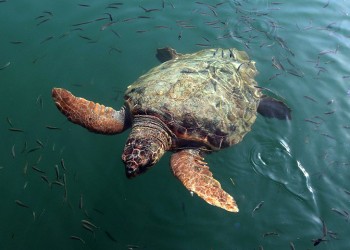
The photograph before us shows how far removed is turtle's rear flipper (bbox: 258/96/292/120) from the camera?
6.21 metres

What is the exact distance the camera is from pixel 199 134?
5020 mm

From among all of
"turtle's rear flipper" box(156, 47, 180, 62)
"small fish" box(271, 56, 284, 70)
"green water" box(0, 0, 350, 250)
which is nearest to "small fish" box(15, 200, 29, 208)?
"green water" box(0, 0, 350, 250)

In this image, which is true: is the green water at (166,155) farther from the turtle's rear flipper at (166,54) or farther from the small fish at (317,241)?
the turtle's rear flipper at (166,54)

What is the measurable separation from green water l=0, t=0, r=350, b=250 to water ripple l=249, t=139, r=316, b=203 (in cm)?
2

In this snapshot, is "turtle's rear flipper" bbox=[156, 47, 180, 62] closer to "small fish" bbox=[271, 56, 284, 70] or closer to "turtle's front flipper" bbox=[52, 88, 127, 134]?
"small fish" bbox=[271, 56, 284, 70]

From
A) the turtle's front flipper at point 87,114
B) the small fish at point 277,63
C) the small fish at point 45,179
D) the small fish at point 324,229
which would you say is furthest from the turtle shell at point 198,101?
the small fish at point 324,229

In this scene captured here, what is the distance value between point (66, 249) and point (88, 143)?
1909 millimetres

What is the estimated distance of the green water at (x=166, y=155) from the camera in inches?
191

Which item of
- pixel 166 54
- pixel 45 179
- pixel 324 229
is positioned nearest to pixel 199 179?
pixel 324 229

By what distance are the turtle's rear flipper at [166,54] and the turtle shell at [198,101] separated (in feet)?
3.40

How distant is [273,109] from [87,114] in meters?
3.54

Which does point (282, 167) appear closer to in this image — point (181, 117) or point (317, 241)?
point (317, 241)

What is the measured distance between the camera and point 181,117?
4.99 meters

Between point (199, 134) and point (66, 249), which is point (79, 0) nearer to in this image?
point (199, 134)
